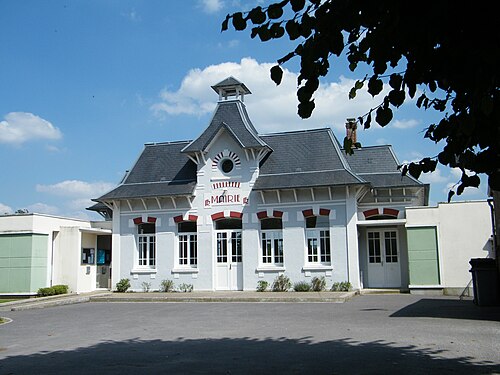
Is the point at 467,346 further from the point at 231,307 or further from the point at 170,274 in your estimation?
the point at 170,274

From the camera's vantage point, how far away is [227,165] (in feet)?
75.6

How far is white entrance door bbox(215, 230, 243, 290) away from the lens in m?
22.3

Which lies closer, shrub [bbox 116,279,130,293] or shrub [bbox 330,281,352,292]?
shrub [bbox 330,281,352,292]

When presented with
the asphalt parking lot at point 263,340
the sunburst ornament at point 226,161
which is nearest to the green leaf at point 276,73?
the asphalt parking lot at point 263,340

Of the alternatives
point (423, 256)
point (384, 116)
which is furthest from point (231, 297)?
point (384, 116)

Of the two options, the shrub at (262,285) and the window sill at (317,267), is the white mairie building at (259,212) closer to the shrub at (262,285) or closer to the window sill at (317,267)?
the window sill at (317,267)

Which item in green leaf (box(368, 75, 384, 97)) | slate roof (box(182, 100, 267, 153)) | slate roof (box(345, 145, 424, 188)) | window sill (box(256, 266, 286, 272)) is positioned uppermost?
slate roof (box(182, 100, 267, 153))

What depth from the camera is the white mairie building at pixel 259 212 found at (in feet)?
69.6

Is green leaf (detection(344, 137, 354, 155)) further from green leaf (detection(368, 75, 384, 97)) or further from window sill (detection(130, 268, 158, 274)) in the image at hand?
window sill (detection(130, 268, 158, 274))

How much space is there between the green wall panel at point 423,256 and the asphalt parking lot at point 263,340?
10.5ft

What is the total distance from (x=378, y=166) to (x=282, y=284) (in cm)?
639

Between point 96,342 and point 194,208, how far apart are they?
12857 mm

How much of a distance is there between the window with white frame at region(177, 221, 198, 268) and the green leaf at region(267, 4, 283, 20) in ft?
63.4

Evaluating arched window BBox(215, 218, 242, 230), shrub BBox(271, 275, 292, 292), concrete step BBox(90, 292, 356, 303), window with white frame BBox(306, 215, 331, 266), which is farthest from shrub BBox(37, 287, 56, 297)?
window with white frame BBox(306, 215, 331, 266)
